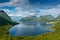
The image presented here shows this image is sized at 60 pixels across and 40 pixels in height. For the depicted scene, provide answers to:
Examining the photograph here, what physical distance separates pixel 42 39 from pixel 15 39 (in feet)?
61.8

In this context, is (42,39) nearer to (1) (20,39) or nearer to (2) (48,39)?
(2) (48,39)

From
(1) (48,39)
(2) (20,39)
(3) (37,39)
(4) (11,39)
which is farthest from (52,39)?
(4) (11,39)

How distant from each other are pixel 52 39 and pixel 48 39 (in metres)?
2.89

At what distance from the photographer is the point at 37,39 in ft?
350

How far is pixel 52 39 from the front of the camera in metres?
104

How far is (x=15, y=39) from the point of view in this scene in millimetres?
103312

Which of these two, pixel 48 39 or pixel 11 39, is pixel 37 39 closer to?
pixel 48 39

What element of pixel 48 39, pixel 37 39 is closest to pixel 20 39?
pixel 37 39

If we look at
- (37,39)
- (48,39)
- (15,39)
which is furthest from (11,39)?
(48,39)

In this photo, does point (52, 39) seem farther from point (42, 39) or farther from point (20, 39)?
point (20, 39)

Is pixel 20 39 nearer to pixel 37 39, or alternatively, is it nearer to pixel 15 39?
pixel 15 39

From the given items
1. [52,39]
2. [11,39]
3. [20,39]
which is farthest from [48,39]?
[11,39]

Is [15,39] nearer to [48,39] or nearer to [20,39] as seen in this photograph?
[20,39]

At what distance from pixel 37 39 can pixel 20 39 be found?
12.3 meters
